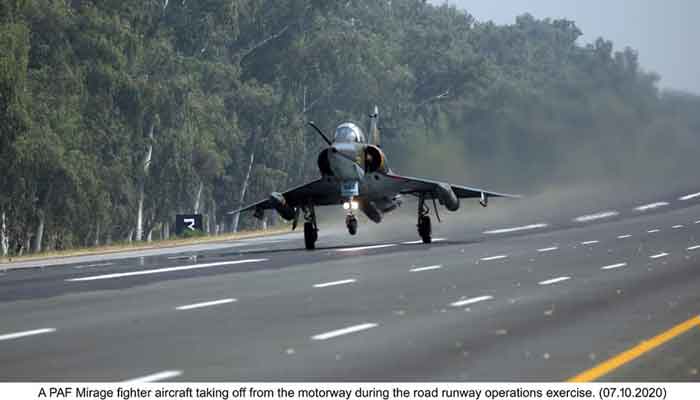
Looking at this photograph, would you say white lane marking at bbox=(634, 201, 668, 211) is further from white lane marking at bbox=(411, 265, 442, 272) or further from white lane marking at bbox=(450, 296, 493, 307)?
white lane marking at bbox=(450, 296, 493, 307)

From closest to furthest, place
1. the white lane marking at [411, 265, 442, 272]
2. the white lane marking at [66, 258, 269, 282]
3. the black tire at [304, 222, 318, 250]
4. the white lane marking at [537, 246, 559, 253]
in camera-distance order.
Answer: the white lane marking at [66, 258, 269, 282], the white lane marking at [411, 265, 442, 272], the white lane marking at [537, 246, 559, 253], the black tire at [304, 222, 318, 250]

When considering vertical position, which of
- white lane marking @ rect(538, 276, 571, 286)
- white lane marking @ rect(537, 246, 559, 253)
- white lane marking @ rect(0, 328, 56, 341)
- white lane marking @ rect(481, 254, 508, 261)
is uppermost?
white lane marking @ rect(537, 246, 559, 253)

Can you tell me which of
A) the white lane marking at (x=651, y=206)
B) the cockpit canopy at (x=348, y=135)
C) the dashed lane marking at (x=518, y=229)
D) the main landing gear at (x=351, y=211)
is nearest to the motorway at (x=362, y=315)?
the main landing gear at (x=351, y=211)

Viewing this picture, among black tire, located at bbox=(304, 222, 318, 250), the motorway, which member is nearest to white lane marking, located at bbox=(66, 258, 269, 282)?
the motorway

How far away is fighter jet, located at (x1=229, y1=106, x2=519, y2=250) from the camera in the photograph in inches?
1379

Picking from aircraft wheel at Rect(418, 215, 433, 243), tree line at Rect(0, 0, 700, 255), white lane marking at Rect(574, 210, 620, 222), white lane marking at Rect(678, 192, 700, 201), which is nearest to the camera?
aircraft wheel at Rect(418, 215, 433, 243)

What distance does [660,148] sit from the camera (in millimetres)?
84062

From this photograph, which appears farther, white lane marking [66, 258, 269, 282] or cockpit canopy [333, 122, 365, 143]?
cockpit canopy [333, 122, 365, 143]

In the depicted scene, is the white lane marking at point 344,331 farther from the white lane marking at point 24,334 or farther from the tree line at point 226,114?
the tree line at point 226,114

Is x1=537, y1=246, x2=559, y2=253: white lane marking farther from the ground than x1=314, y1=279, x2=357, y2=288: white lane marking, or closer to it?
farther from the ground

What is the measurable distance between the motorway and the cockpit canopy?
327 centimetres

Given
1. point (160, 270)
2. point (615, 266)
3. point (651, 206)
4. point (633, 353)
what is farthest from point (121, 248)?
point (633, 353)

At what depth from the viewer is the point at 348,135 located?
1379 inches

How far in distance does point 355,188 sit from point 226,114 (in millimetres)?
54933
